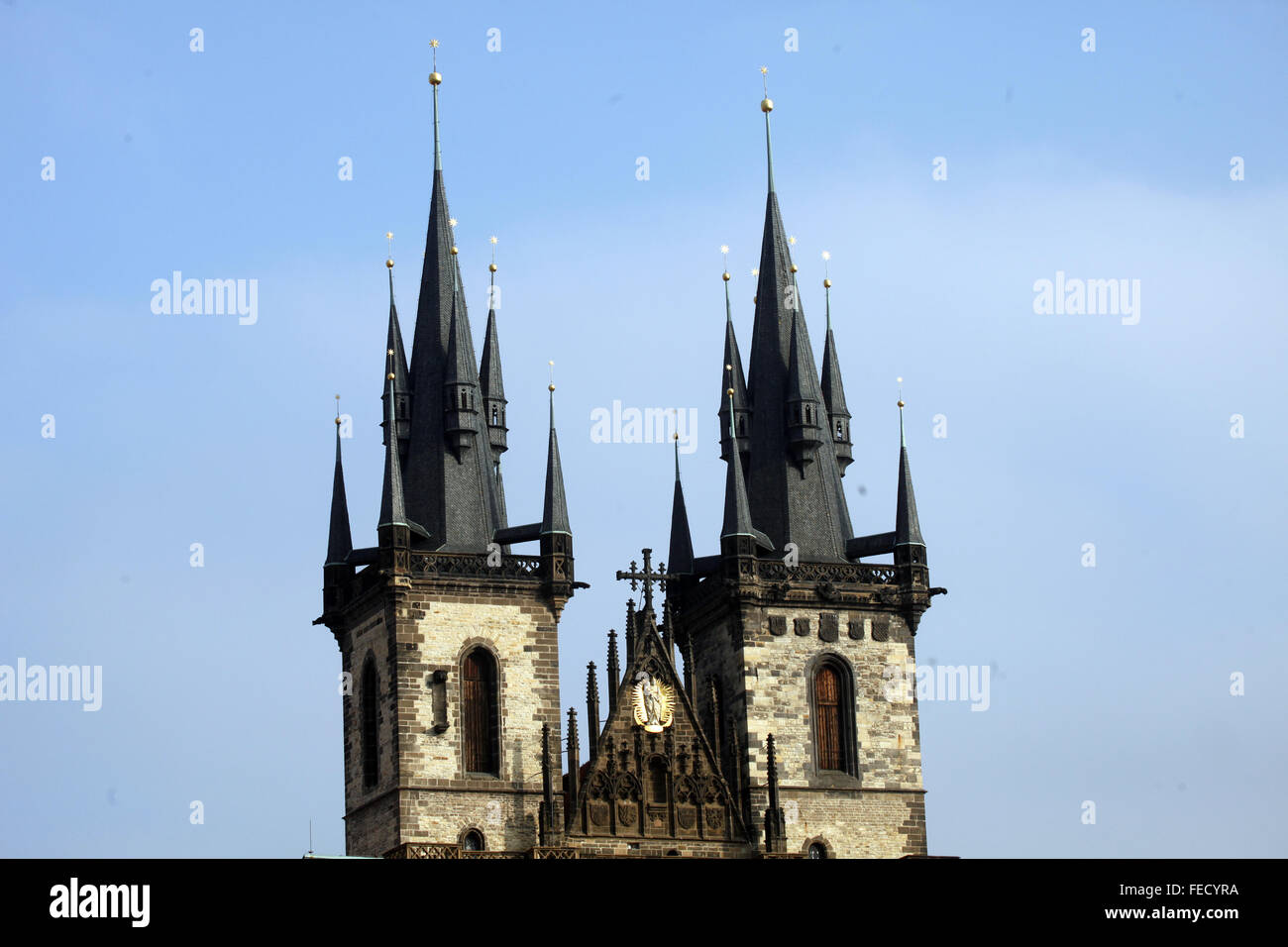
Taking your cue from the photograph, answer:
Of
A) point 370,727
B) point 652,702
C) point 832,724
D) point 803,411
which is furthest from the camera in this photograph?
point 803,411

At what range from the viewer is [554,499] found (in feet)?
241

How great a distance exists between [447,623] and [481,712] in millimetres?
2287

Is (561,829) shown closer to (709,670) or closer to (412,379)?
(709,670)

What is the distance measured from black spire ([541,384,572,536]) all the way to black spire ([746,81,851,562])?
17.9 ft

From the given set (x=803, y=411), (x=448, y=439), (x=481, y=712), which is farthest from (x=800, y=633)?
(x=448, y=439)

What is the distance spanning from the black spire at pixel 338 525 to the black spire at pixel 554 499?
17.4 ft

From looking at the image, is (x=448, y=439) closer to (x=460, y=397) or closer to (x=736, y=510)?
(x=460, y=397)

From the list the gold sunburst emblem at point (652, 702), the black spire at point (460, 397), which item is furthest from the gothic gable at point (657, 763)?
the black spire at point (460, 397)

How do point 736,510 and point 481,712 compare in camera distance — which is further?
point 736,510

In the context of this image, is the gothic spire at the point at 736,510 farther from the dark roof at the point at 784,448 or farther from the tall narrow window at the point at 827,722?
the tall narrow window at the point at 827,722
